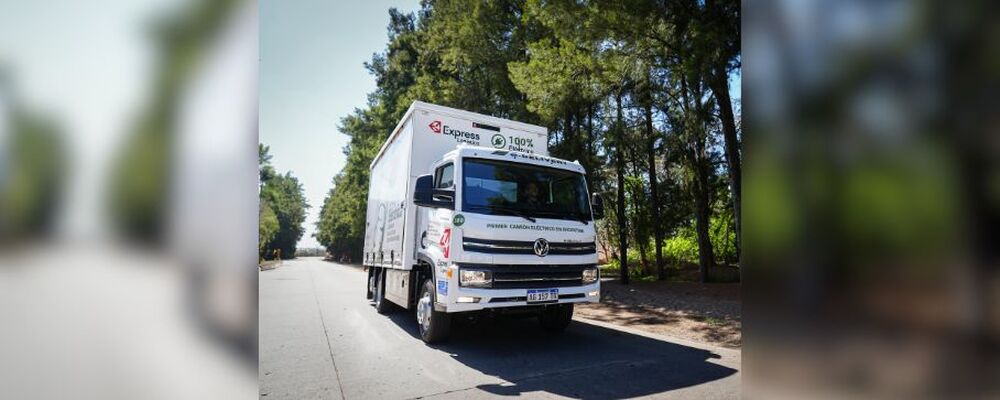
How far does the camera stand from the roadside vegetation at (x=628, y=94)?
370 inches

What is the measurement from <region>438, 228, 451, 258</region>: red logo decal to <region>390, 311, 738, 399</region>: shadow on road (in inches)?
49.7

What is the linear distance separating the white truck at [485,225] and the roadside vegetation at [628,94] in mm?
3382

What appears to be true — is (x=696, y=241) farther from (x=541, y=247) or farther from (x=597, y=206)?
(x=541, y=247)

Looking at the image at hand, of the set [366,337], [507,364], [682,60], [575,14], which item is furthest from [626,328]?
[575,14]

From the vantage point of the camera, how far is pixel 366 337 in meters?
7.43

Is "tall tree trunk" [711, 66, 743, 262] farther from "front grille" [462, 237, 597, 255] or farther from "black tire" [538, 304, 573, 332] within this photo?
"front grille" [462, 237, 597, 255]
